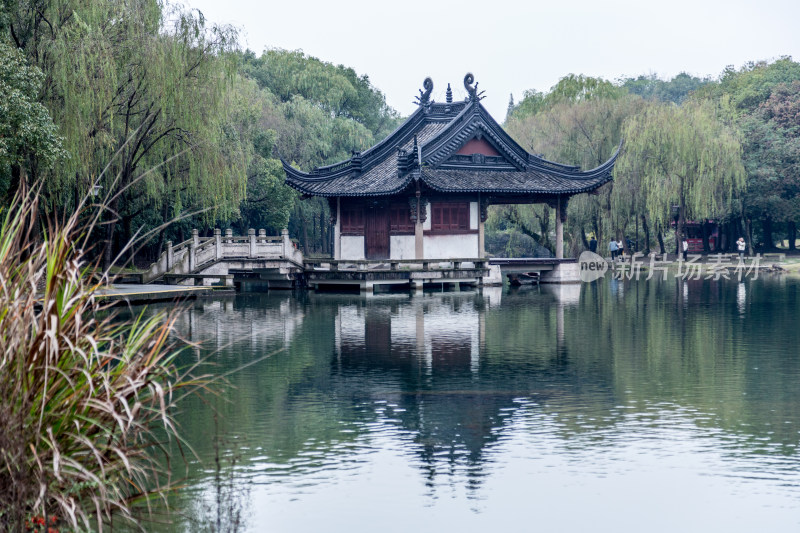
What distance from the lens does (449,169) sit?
35406 millimetres

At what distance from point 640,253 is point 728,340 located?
115 feet

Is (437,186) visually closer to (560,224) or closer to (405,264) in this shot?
(405,264)

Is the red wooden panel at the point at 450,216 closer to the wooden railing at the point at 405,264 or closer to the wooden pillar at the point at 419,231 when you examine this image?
the wooden pillar at the point at 419,231

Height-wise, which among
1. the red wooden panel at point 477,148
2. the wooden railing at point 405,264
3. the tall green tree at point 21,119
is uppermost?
the red wooden panel at point 477,148

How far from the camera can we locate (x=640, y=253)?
51.5 metres

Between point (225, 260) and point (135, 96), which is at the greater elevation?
point (135, 96)

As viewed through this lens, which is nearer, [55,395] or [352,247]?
[55,395]

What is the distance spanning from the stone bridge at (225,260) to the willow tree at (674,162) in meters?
17.7

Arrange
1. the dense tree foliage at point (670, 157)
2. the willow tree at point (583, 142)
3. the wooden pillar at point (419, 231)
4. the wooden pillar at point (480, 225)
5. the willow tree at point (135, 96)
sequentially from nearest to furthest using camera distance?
the willow tree at point (135, 96), the wooden pillar at point (419, 231), the wooden pillar at point (480, 225), the dense tree foliage at point (670, 157), the willow tree at point (583, 142)

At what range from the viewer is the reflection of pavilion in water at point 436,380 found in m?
9.13

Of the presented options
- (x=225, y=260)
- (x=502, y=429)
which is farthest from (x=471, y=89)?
(x=502, y=429)

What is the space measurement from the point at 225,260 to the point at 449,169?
8.79 metres

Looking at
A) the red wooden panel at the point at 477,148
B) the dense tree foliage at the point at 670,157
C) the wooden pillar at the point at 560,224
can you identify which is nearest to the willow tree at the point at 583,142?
the dense tree foliage at the point at 670,157

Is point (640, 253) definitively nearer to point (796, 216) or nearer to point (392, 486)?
point (796, 216)
